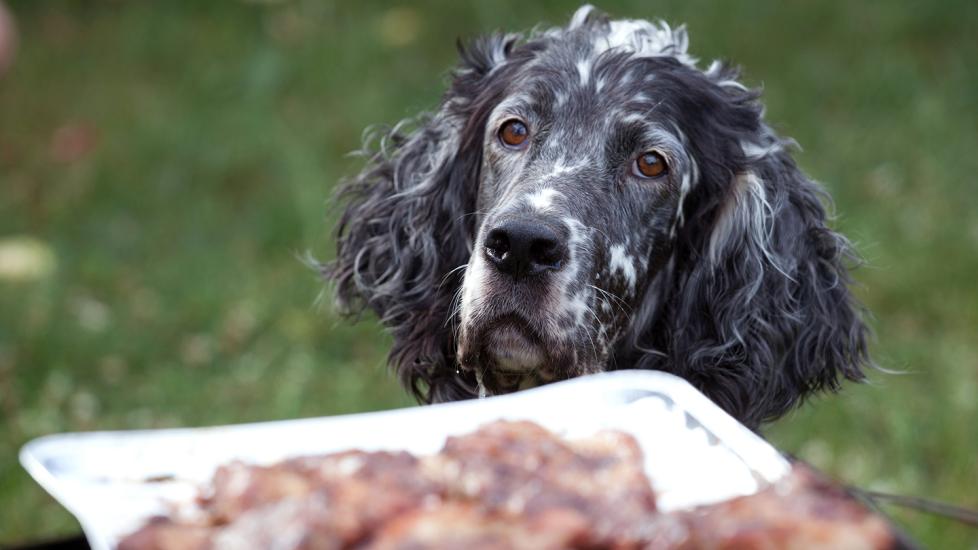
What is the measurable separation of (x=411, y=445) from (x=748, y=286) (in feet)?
5.30

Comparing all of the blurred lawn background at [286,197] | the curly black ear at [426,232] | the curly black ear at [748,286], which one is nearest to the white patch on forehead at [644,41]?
the curly black ear at [748,286]

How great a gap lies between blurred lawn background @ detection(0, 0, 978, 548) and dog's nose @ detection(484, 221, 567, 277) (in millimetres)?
1366

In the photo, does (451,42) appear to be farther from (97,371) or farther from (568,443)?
(568,443)

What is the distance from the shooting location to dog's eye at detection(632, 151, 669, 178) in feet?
9.85

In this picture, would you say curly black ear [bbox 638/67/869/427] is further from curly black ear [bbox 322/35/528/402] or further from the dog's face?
curly black ear [bbox 322/35/528/402]

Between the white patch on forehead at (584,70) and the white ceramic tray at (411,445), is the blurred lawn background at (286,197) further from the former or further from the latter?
the white ceramic tray at (411,445)

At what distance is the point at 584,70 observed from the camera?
3.08 metres

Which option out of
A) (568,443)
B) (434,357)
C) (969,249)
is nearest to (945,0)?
(969,249)

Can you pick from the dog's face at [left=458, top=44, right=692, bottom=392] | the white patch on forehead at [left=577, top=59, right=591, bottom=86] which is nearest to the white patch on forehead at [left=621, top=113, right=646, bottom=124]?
the dog's face at [left=458, top=44, right=692, bottom=392]

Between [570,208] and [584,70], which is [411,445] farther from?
[584,70]

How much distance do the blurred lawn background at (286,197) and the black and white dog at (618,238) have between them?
822mm

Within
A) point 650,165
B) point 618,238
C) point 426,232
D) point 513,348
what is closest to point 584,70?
point 650,165

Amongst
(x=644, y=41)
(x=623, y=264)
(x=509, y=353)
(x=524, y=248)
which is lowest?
(x=509, y=353)

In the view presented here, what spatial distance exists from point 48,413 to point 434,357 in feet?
8.00
